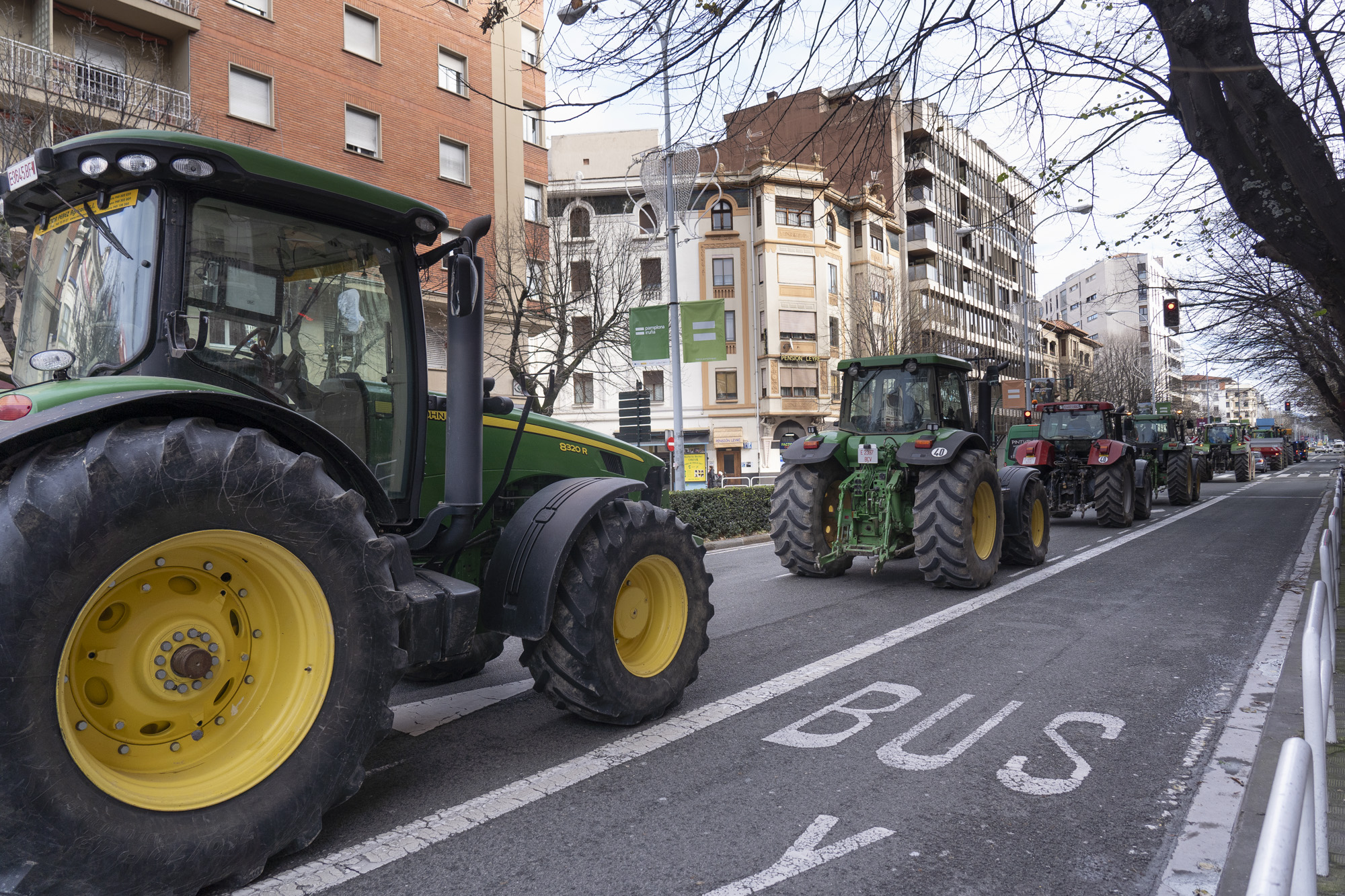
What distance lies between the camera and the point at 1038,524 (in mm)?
10969

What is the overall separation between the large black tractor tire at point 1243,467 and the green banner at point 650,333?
105 feet

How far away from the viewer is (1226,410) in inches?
6964

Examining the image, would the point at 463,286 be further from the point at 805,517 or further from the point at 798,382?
the point at 798,382

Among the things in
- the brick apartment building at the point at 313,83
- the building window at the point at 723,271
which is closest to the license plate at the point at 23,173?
the brick apartment building at the point at 313,83

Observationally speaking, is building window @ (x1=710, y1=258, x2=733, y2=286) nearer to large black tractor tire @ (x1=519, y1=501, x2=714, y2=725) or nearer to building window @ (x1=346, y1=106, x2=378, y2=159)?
building window @ (x1=346, y1=106, x2=378, y2=159)

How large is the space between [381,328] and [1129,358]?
210 feet

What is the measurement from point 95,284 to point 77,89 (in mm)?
11633

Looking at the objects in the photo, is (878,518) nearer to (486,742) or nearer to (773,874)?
(486,742)

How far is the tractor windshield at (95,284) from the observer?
10.2ft

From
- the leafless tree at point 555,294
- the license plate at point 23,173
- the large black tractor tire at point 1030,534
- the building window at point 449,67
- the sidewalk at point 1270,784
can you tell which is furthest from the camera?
the building window at point 449,67

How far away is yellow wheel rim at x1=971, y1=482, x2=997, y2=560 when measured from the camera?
9.49 meters

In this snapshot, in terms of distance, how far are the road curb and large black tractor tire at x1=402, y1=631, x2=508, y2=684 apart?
931cm

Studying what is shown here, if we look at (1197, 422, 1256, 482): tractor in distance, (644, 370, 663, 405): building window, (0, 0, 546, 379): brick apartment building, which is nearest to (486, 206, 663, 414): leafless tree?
(0, 0, 546, 379): brick apartment building

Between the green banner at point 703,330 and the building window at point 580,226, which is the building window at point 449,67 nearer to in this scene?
the building window at point 580,226
